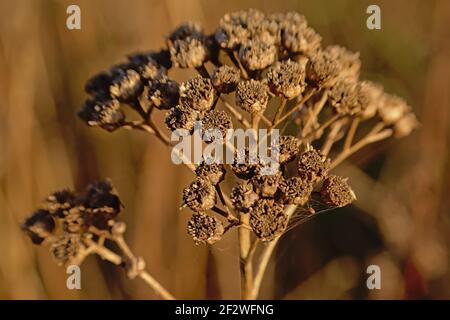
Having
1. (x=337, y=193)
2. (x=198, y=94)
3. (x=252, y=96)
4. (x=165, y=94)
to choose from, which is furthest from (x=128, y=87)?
(x=337, y=193)

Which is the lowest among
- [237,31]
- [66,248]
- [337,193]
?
[66,248]

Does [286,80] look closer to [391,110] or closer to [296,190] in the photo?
[296,190]

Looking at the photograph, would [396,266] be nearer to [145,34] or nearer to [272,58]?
[272,58]

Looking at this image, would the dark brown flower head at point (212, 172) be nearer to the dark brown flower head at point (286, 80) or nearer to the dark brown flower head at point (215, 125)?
the dark brown flower head at point (215, 125)

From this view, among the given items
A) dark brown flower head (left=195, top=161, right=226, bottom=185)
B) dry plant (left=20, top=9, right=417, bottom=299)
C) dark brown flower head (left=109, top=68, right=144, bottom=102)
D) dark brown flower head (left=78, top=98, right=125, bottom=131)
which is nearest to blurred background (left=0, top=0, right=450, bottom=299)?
dry plant (left=20, top=9, right=417, bottom=299)

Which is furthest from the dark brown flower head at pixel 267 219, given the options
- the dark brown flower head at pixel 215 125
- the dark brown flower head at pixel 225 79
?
the dark brown flower head at pixel 225 79

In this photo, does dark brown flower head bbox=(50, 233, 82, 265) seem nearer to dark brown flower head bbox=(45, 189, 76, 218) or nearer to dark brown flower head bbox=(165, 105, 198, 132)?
dark brown flower head bbox=(45, 189, 76, 218)
